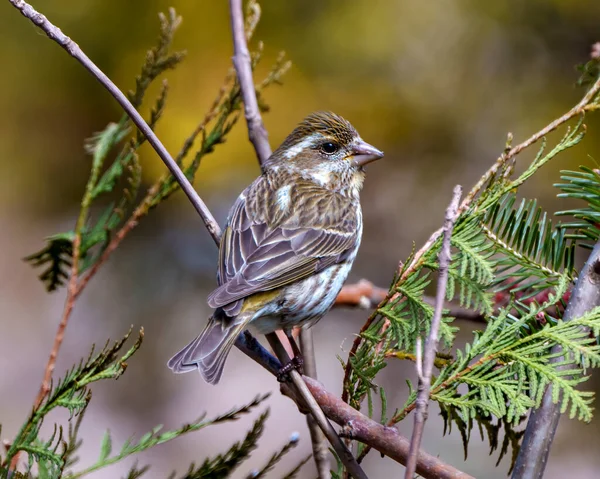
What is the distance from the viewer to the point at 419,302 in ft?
5.88

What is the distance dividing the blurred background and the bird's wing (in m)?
1.05

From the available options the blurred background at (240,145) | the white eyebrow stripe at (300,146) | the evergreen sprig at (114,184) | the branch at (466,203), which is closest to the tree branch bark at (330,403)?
the branch at (466,203)

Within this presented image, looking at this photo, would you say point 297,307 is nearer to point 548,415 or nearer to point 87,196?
point 87,196

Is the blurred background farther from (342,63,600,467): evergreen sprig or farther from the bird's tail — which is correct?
(342,63,600,467): evergreen sprig

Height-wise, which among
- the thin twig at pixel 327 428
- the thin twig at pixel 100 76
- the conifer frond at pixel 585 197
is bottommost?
the thin twig at pixel 327 428

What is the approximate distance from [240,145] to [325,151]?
125 cm

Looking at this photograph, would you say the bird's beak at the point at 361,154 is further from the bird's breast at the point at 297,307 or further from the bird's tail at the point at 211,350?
the bird's tail at the point at 211,350

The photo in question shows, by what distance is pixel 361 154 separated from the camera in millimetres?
3414

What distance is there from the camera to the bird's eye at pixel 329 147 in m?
3.44

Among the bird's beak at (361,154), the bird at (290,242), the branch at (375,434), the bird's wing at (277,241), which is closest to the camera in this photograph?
the branch at (375,434)

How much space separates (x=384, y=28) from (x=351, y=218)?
1.84 metres

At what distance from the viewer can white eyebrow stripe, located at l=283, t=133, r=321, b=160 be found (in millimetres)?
→ 3434

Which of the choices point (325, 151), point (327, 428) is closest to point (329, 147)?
point (325, 151)

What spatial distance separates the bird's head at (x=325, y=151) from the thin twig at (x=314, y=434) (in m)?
0.90
